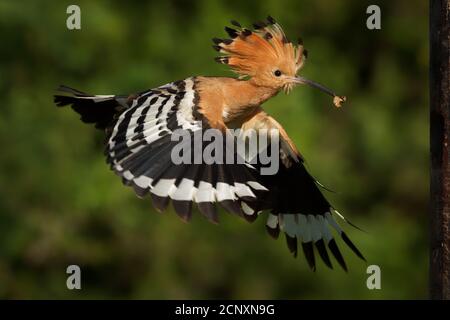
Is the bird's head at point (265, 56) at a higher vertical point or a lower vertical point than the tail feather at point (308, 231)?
higher

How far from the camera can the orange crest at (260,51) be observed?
330 cm

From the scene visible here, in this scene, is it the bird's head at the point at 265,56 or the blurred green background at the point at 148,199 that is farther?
the blurred green background at the point at 148,199

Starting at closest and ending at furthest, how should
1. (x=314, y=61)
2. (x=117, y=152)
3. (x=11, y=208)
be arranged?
(x=117, y=152) < (x=11, y=208) < (x=314, y=61)

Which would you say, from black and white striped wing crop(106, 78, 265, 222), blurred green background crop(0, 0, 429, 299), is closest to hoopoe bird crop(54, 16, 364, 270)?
black and white striped wing crop(106, 78, 265, 222)

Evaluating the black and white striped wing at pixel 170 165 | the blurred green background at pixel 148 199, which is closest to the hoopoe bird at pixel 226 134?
the black and white striped wing at pixel 170 165

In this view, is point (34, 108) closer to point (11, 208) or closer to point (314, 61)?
point (11, 208)

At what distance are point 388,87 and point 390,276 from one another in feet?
3.25

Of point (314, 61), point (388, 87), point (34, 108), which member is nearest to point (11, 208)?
point (34, 108)

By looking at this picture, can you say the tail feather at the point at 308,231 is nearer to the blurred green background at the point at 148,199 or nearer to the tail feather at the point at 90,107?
the tail feather at the point at 90,107

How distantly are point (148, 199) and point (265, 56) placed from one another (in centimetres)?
186

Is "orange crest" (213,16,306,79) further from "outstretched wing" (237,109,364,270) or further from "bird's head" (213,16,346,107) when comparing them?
"outstretched wing" (237,109,364,270)

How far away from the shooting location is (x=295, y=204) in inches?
139

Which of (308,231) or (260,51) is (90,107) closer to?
(260,51)

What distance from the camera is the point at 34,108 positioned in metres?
5.23
